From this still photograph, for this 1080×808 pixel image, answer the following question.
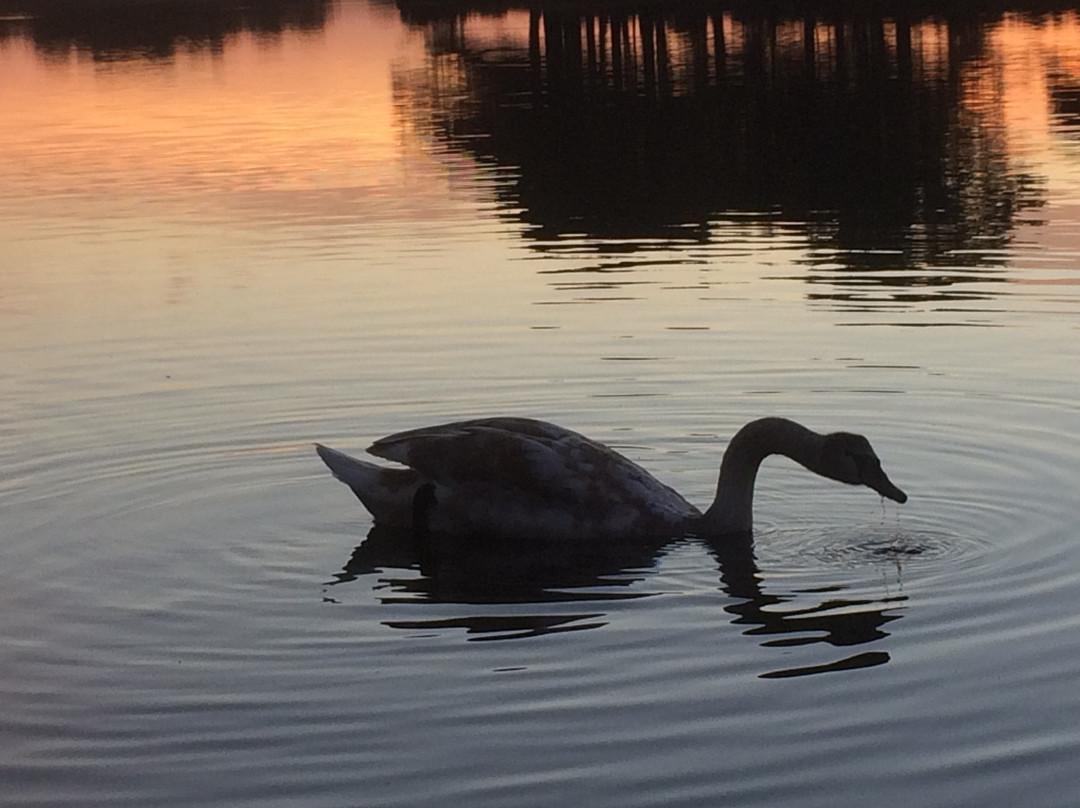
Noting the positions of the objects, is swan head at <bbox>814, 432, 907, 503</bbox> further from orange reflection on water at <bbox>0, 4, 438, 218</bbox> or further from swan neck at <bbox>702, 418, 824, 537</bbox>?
orange reflection on water at <bbox>0, 4, 438, 218</bbox>

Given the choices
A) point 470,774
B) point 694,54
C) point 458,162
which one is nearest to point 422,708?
point 470,774

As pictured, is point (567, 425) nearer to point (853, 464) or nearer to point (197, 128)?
point (853, 464)

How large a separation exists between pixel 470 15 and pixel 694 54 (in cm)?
4800

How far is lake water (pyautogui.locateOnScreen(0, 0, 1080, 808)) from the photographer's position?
377 inches

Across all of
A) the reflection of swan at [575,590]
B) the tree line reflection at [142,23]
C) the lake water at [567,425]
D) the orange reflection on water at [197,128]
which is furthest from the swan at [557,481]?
the tree line reflection at [142,23]

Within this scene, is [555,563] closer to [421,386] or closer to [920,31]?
[421,386]

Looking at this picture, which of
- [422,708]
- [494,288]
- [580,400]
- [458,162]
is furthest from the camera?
[458,162]

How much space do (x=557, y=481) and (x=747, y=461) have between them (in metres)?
1.23

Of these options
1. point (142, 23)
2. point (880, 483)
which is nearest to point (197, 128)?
point (880, 483)

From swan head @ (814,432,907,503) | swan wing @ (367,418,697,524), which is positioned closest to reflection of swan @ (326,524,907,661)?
swan wing @ (367,418,697,524)

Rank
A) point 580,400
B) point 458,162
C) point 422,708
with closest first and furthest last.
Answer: point 422,708
point 580,400
point 458,162

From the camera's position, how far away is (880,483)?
1341cm

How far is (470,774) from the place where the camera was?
364 inches

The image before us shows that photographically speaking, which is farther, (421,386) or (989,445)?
(421,386)
